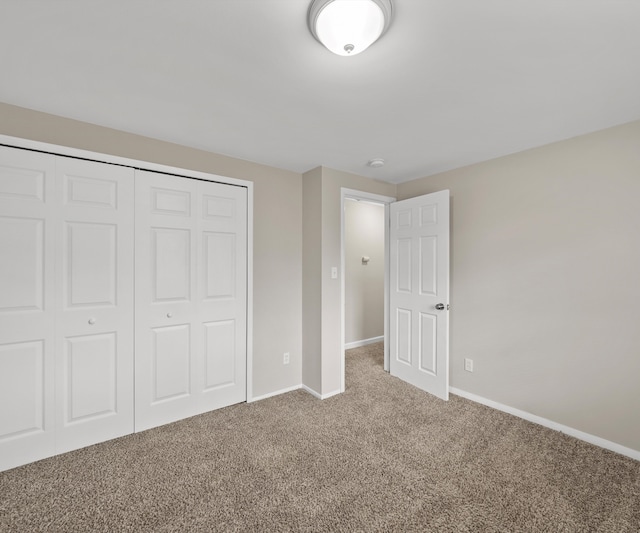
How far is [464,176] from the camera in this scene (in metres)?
3.10

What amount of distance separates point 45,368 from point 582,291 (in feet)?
12.7

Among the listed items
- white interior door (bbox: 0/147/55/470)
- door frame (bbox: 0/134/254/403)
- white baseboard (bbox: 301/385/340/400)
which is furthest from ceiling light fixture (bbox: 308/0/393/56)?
white baseboard (bbox: 301/385/340/400)

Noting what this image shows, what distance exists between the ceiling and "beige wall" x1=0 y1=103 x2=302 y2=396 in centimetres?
22

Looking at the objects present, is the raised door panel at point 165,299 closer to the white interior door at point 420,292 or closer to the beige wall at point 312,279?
the beige wall at point 312,279

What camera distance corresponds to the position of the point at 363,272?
506 cm

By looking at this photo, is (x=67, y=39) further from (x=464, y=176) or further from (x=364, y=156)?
(x=464, y=176)

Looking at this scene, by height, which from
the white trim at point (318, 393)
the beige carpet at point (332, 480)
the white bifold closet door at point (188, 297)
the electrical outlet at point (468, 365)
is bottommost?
the beige carpet at point (332, 480)

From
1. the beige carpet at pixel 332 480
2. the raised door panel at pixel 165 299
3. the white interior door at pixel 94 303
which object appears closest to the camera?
the beige carpet at pixel 332 480

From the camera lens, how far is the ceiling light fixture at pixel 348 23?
1188 millimetres

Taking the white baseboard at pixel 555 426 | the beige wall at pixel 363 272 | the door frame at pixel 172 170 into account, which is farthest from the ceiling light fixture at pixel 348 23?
the beige wall at pixel 363 272

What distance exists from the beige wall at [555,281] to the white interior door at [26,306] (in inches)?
133

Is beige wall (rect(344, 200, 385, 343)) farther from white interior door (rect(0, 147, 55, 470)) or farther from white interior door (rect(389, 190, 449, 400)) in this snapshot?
white interior door (rect(0, 147, 55, 470))

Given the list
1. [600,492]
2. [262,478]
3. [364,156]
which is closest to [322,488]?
[262,478]

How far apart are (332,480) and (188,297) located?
177 centimetres
